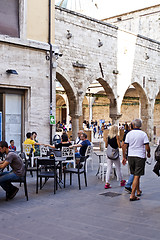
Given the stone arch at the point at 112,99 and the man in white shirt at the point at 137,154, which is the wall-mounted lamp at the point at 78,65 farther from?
the man in white shirt at the point at 137,154

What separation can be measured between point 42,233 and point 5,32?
798 cm

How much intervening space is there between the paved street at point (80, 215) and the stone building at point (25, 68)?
4236 mm

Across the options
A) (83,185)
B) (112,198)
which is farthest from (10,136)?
(112,198)

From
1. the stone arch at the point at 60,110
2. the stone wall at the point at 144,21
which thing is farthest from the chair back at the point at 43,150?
the stone arch at the point at 60,110

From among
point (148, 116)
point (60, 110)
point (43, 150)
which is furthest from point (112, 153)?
point (60, 110)

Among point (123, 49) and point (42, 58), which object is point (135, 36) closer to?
point (123, 49)

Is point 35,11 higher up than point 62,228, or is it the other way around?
point 35,11

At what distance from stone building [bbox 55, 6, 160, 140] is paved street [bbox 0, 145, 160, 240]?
937cm

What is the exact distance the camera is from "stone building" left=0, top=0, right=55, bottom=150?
10.8 metres

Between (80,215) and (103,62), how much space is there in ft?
44.3

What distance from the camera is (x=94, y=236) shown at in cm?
426

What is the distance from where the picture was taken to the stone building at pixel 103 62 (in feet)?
51.8

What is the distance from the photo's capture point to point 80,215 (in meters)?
5.30

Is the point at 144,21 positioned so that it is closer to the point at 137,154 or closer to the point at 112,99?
the point at 112,99
